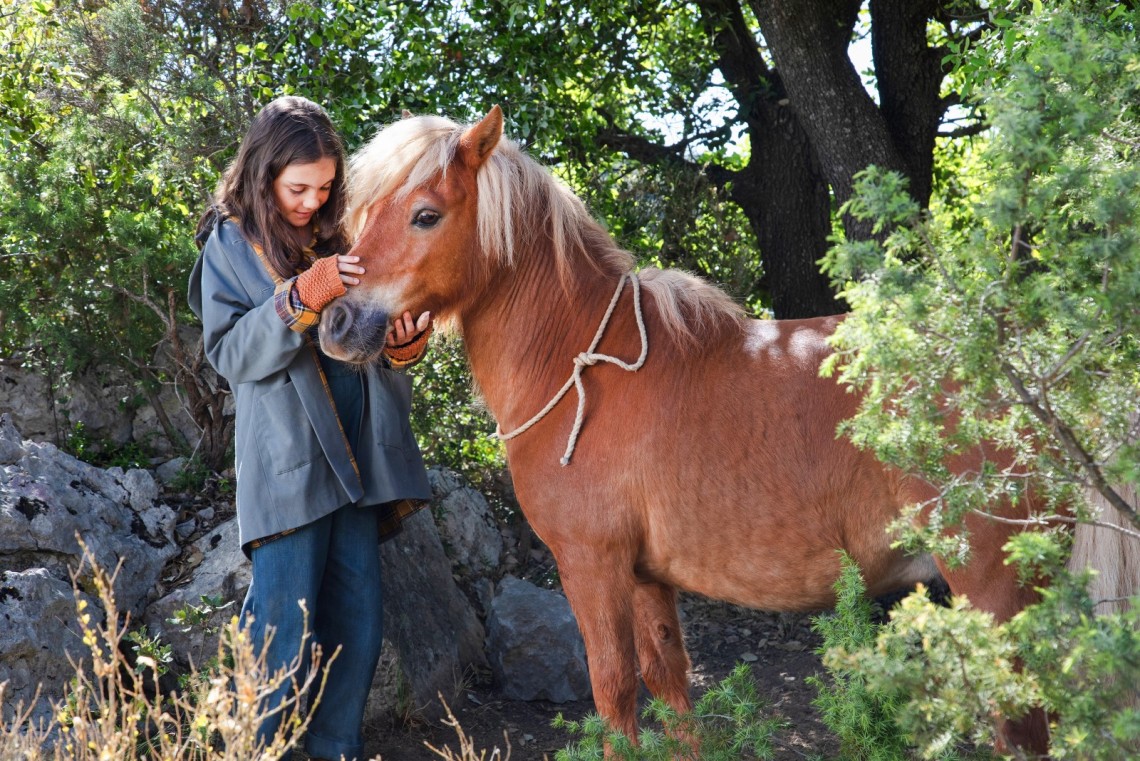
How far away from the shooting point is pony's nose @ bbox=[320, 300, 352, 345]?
2783 mm

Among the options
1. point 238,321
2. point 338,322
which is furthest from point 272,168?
point 338,322

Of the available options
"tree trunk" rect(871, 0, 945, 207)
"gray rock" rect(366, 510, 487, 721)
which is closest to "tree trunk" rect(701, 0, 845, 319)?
"tree trunk" rect(871, 0, 945, 207)

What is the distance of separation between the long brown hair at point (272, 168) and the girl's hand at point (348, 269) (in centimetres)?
34

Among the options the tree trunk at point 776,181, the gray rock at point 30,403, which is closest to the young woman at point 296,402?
the gray rock at point 30,403

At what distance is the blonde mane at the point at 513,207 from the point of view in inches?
115

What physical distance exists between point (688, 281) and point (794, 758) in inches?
72.9

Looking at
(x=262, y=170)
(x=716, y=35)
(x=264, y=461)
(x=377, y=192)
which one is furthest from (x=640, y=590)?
(x=716, y=35)

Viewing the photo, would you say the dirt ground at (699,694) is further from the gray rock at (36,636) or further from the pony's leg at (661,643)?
the gray rock at (36,636)

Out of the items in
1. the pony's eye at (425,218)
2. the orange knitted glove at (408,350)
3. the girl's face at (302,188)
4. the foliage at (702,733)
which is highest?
the girl's face at (302,188)

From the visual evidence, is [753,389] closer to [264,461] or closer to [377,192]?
[377,192]

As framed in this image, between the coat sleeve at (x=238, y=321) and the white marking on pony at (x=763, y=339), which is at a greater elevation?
the coat sleeve at (x=238, y=321)

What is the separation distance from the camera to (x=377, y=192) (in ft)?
9.66

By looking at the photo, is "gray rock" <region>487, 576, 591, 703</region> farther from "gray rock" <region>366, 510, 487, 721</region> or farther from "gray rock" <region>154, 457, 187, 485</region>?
"gray rock" <region>154, 457, 187, 485</region>

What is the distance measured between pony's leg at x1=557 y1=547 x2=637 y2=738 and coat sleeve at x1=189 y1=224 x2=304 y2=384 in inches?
40.4
